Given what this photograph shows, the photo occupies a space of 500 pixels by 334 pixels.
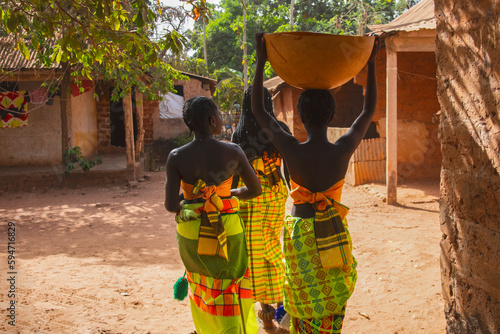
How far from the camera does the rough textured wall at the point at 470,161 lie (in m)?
2.36

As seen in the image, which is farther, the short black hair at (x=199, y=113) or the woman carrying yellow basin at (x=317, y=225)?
the short black hair at (x=199, y=113)

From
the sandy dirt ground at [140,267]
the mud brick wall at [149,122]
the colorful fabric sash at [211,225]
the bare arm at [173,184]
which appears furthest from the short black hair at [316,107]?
the mud brick wall at [149,122]

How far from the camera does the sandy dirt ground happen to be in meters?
3.63

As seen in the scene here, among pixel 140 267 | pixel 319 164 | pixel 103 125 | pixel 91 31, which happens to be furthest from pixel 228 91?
pixel 319 164

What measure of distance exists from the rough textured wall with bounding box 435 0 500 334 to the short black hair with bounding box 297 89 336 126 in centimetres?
82

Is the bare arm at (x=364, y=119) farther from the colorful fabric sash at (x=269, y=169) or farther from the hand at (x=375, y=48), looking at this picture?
Answer: the colorful fabric sash at (x=269, y=169)

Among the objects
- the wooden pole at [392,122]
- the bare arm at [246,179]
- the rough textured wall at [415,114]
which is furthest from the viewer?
the rough textured wall at [415,114]

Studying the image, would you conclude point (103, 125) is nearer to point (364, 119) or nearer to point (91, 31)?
point (91, 31)

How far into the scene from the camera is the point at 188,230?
8.64 feet

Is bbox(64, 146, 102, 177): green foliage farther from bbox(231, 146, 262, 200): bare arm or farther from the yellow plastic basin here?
the yellow plastic basin

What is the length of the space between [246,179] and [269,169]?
740 millimetres

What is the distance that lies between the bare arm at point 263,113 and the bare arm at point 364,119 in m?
0.26

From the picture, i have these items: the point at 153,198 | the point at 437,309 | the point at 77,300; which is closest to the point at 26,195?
the point at 153,198

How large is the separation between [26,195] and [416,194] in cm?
827
